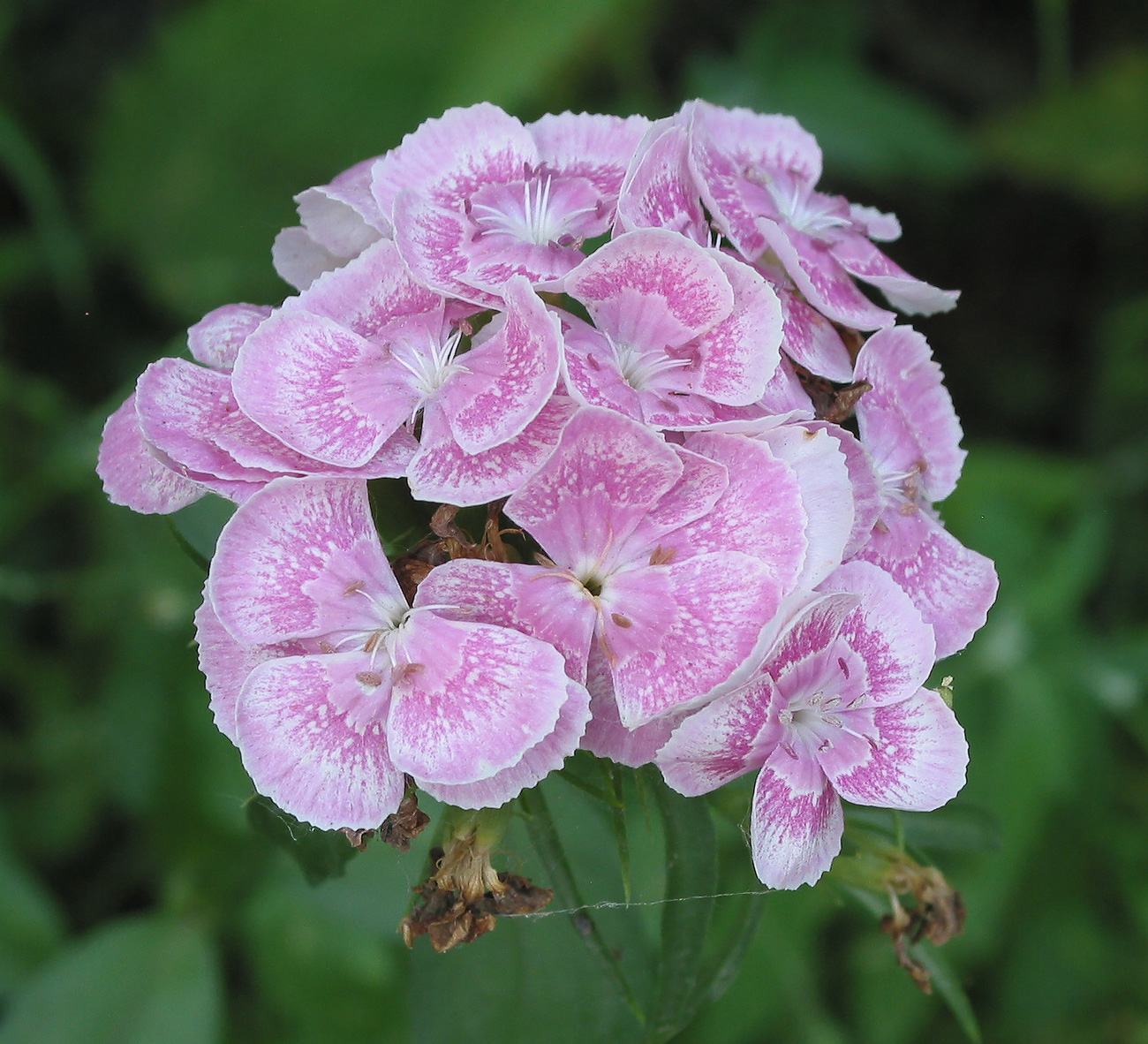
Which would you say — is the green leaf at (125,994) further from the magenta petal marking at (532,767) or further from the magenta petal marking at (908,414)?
the magenta petal marking at (908,414)

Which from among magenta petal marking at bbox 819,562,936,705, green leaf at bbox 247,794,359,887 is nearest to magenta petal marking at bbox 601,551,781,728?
magenta petal marking at bbox 819,562,936,705

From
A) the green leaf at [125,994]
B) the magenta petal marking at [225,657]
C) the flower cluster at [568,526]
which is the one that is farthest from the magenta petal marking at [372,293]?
the green leaf at [125,994]

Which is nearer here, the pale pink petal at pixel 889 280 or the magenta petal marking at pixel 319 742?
the magenta petal marking at pixel 319 742

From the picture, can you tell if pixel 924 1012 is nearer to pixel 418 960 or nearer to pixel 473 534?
pixel 418 960

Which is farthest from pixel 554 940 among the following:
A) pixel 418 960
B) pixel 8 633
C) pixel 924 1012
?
pixel 8 633

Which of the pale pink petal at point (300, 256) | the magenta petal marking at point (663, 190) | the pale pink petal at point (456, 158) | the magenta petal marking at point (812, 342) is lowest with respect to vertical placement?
the pale pink petal at point (300, 256)

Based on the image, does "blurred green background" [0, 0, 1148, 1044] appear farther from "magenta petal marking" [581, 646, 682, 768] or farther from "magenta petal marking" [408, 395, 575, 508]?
"magenta petal marking" [408, 395, 575, 508]

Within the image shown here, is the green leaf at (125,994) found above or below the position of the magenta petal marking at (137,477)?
below
